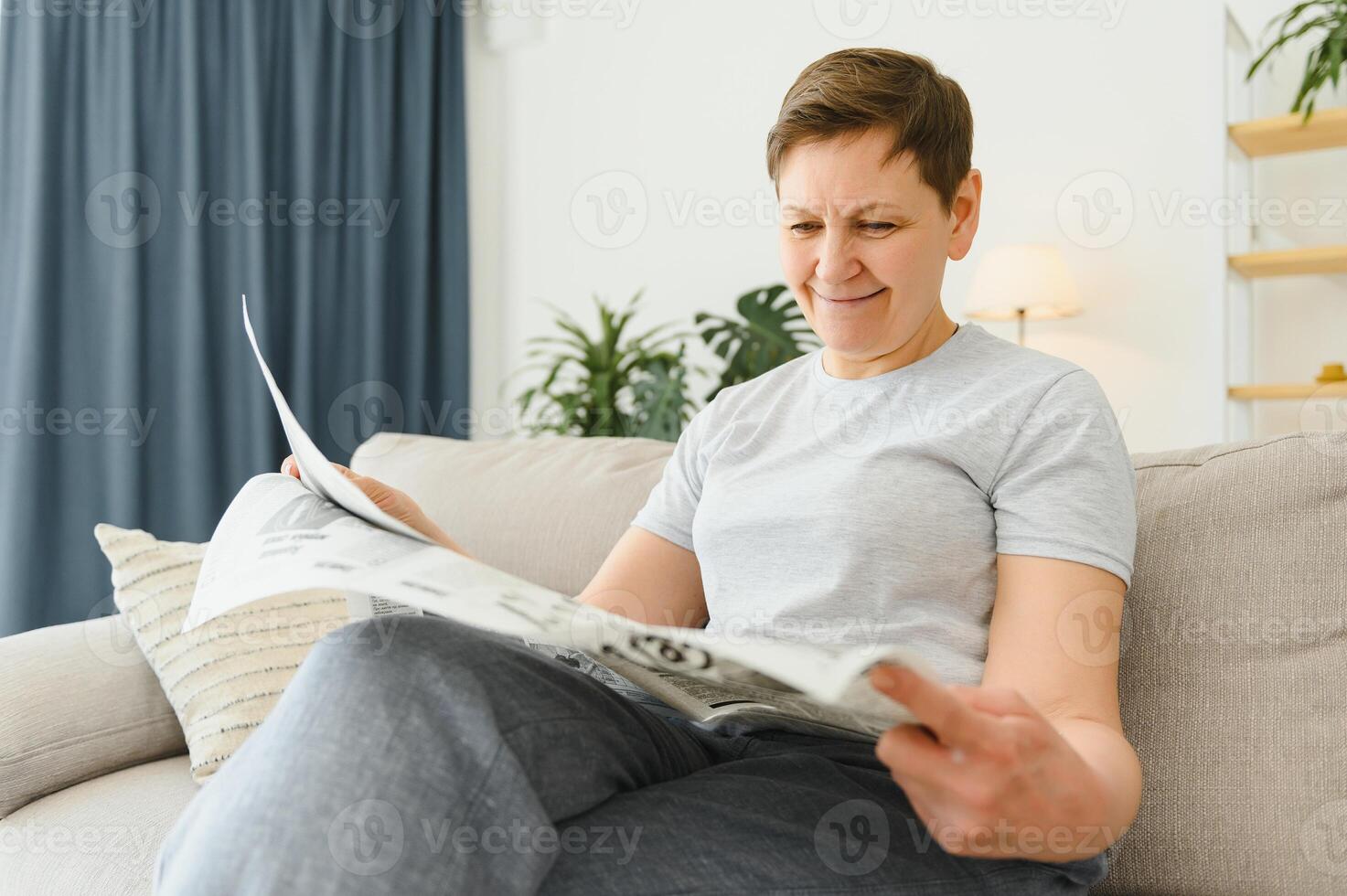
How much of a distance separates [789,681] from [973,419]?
1.62ft

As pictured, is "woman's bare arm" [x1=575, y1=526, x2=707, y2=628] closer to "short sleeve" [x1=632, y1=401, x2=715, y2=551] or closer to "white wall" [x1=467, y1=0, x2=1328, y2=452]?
"short sleeve" [x1=632, y1=401, x2=715, y2=551]

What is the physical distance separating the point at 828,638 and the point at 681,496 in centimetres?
29

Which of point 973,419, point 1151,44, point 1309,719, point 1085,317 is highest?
point 1151,44

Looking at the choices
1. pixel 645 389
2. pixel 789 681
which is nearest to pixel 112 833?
pixel 789 681

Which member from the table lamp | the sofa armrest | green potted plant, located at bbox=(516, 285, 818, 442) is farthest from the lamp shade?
the sofa armrest

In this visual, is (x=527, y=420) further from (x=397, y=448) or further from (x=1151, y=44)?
(x=1151, y=44)

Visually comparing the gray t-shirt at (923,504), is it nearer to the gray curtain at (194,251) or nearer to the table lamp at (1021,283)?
the table lamp at (1021,283)

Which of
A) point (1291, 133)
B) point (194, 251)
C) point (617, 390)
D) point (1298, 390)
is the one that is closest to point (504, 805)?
point (1298, 390)

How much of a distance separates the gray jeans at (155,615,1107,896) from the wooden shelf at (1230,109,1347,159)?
77.0 inches

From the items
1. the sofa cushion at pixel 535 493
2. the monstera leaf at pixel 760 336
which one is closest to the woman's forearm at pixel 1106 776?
the sofa cushion at pixel 535 493

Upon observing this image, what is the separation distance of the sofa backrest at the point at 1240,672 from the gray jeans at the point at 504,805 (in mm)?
184

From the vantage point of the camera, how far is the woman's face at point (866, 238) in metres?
0.96

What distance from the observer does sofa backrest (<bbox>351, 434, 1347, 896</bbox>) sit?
0.91 meters

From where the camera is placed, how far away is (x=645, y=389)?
116 inches
